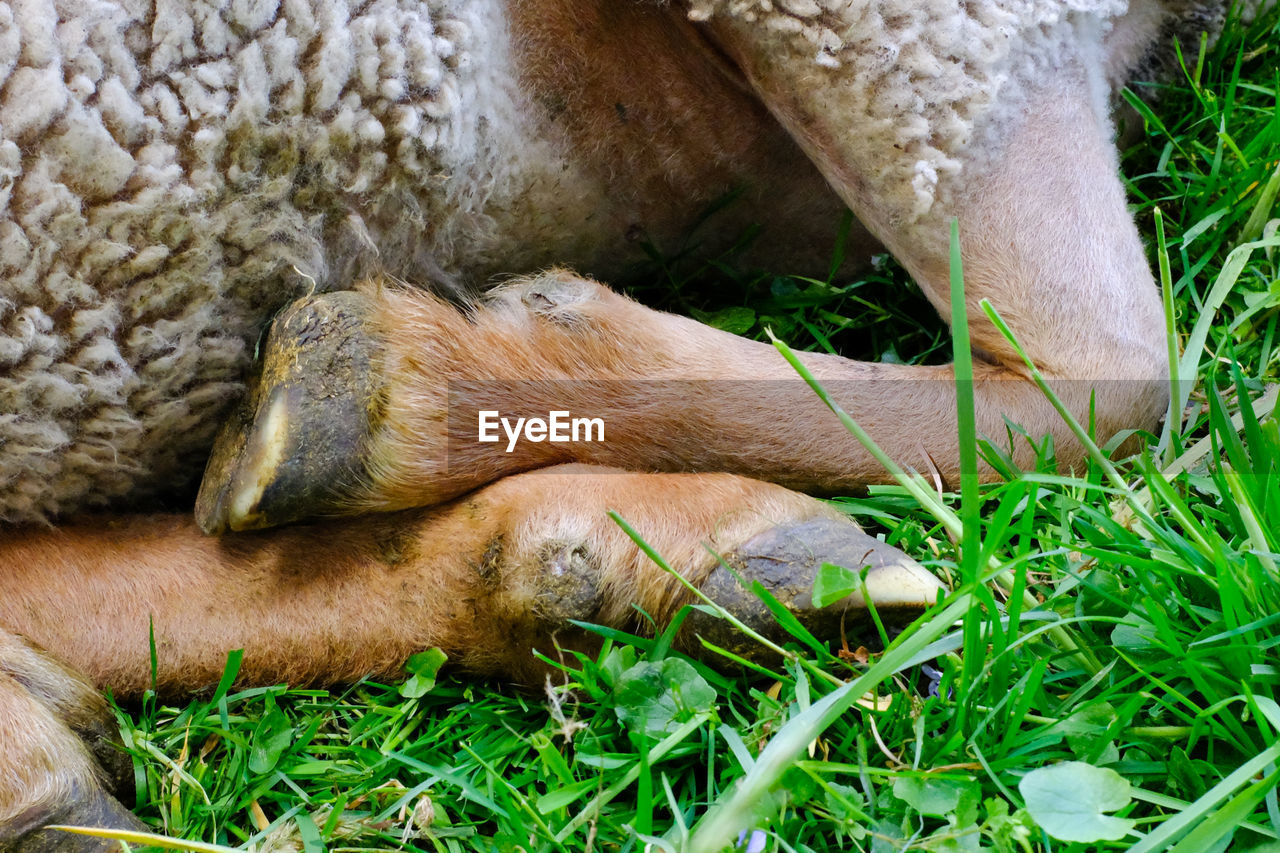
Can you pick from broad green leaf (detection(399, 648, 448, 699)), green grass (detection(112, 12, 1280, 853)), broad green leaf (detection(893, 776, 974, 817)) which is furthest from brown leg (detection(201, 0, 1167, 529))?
broad green leaf (detection(893, 776, 974, 817))

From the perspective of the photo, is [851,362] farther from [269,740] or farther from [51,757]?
[51,757]

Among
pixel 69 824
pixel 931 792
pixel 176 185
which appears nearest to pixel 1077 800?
pixel 931 792

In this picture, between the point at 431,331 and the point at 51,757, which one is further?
the point at 431,331

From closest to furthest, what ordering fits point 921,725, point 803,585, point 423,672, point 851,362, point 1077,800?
point 1077,800 < point 921,725 < point 803,585 < point 423,672 < point 851,362

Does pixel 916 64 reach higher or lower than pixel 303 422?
higher

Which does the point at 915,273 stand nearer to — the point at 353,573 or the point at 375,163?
the point at 375,163

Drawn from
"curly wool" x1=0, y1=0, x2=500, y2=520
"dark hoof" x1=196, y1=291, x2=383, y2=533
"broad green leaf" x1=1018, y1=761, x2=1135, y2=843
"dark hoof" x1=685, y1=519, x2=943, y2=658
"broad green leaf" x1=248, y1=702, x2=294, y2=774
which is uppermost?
"curly wool" x1=0, y1=0, x2=500, y2=520

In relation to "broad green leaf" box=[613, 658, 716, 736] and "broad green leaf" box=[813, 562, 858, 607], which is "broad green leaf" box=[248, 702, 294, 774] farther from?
"broad green leaf" box=[813, 562, 858, 607]
